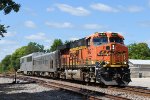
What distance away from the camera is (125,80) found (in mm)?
23844

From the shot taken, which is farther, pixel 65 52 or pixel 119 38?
pixel 65 52

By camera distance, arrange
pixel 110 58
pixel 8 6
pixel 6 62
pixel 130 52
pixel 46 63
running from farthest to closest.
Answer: pixel 6 62, pixel 130 52, pixel 46 63, pixel 110 58, pixel 8 6

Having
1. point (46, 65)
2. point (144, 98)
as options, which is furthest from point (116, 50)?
point (46, 65)

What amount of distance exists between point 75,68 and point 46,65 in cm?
1242

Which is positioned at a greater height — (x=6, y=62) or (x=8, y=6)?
(x=6, y=62)

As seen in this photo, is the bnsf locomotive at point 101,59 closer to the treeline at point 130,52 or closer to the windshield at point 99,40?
the windshield at point 99,40

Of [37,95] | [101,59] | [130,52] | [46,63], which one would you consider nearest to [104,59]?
[101,59]

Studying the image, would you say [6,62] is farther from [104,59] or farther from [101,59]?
[104,59]

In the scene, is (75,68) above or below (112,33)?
below

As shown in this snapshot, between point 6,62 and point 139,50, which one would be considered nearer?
point 139,50

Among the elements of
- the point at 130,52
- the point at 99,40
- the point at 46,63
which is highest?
the point at 130,52

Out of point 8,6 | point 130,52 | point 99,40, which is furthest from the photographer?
point 130,52

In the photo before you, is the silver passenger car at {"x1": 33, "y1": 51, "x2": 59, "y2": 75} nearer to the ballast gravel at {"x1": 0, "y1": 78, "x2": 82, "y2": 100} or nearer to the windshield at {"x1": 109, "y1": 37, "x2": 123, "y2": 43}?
the windshield at {"x1": 109, "y1": 37, "x2": 123, "y2": 43}

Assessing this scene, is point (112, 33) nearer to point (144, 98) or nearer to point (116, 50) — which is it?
point (116, 50)
